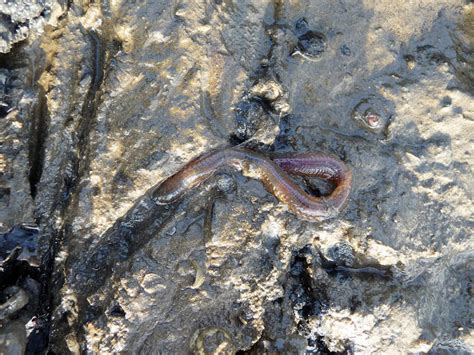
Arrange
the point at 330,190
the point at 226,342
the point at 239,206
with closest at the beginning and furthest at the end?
1. the point at 226,342
2. the point at 239,206
3. the point at 330,190

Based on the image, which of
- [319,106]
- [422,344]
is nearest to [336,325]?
[422,344]

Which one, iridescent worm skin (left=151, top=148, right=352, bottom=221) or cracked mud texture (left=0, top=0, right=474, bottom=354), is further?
iridescent worm skin (left=151, top=148, right=352, bottom=221)

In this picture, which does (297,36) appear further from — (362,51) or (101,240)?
(101,240)

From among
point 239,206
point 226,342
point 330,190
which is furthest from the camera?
point 330,190

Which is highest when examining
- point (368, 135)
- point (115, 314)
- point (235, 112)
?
point (235, 112)
